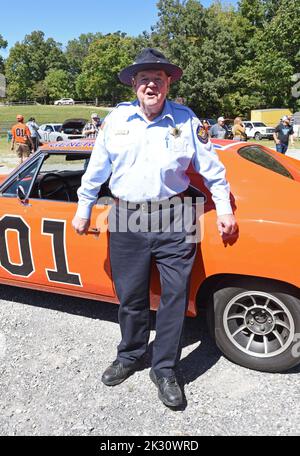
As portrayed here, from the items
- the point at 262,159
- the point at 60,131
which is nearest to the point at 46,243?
the point at 262,159

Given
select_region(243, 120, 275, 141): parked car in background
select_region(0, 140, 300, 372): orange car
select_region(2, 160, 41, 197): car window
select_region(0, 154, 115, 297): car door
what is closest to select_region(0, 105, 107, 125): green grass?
select_region(243, 120, 275, 141): parked car in background

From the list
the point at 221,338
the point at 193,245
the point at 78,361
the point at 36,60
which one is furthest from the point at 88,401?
the point at 36,60

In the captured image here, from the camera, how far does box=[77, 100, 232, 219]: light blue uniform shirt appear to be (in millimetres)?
2410

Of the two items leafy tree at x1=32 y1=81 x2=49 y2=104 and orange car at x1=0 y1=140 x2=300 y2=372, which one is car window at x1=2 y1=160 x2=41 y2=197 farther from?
leafy tree at x1=32 y1=81 x2=49 y2=104

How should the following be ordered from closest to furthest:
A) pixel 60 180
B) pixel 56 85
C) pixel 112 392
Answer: pixel 112 392 < pixel 60 180 < pixel 56 85

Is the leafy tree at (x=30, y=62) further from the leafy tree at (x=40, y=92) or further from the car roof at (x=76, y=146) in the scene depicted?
the car roof at (x=76, y=146)

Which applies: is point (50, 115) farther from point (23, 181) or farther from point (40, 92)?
point (23, 181)

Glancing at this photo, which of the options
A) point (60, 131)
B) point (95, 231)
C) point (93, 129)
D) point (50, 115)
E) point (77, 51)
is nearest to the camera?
point (95, 231)

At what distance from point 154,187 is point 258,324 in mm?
1175

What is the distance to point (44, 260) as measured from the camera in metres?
3.32

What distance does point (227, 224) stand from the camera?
8.27ft

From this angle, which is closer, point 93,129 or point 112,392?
point 112,392

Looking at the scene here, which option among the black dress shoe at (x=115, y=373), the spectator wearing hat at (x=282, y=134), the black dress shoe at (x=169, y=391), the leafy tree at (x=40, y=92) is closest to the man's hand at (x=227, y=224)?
the black dress shoe at (x=169, y=391)

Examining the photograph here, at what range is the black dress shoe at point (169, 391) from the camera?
254cm
